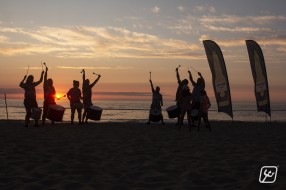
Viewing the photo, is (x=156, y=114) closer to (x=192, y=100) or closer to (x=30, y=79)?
(x=192, y=100)

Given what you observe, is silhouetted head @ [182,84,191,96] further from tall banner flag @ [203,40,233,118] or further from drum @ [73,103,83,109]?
drum @ [73,103,83,109]

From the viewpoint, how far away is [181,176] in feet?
17.1

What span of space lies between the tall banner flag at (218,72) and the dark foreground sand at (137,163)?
22.4ft

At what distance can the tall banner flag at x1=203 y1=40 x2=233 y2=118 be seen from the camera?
15852 mm

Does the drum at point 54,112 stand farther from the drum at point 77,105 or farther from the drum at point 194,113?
the drum at point 194,113

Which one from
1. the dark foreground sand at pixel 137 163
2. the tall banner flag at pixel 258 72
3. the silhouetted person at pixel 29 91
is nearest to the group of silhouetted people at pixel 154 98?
the silhouetted person at pixel 29 91

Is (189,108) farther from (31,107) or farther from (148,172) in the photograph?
(148,172)

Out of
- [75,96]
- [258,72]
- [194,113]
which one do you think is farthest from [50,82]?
[258,72]

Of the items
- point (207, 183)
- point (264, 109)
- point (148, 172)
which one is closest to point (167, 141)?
point (148, 172)

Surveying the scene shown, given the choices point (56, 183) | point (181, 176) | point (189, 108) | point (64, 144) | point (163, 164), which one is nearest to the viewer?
point (56, 183)

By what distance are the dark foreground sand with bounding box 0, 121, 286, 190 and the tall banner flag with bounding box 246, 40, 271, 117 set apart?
750 centimetres

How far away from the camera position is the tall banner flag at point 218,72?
1585 cm

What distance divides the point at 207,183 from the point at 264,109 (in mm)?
12699

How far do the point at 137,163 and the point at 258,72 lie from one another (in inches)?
461
